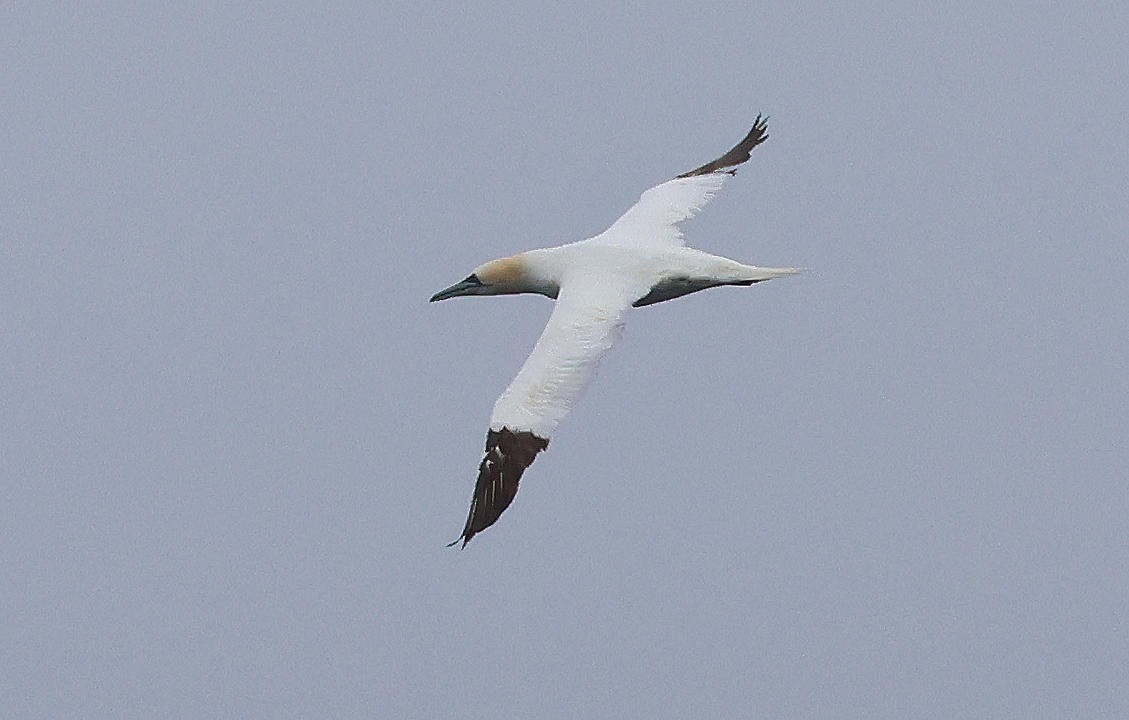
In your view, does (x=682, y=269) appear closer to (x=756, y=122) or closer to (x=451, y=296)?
(x=451, y=296)

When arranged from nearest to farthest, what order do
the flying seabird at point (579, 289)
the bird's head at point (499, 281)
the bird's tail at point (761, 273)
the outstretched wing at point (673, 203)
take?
the flying seabird at point (579, 289) < the bird's tail at point (761, 273) < the bird's head at point (499, 281) < the outstretched wing at point (673, 203)

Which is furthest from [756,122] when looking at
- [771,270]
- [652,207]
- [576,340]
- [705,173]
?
[576,340]

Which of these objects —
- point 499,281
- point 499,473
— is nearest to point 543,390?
point 499,473

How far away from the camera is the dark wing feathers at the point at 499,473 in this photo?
16.8 metres

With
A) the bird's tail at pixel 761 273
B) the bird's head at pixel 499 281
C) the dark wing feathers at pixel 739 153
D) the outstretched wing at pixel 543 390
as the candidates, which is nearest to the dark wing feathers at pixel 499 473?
the outstretched wing at pixel 543 390

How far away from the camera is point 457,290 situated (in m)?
20.9

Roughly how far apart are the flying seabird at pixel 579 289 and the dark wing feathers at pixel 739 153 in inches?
3.5

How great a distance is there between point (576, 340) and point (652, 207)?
4565 millimetres

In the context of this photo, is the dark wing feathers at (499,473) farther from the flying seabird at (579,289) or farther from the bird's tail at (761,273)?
the bird's tail at (761,273)

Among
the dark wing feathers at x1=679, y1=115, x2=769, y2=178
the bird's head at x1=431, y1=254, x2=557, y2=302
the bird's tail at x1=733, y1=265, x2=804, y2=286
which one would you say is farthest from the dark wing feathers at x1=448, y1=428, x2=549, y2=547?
the dark wing feathers at x1=679, y1=115, x2=769, y2=178

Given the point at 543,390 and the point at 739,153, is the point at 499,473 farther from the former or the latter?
the point at 739,153

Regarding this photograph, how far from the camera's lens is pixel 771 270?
19.8 metres

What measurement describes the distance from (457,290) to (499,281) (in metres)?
0.59

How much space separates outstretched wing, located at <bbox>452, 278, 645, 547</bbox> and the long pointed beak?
2.13 m
